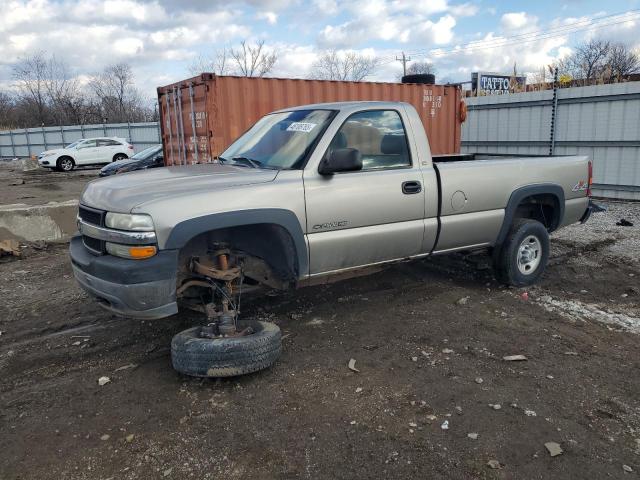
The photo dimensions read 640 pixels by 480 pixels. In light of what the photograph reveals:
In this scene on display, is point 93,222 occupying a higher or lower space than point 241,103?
lower

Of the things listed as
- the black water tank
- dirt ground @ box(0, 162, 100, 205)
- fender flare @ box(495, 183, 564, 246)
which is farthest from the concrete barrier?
the black water tank

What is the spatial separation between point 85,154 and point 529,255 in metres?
24.6

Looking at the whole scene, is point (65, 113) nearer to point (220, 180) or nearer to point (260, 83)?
point (260, 83)

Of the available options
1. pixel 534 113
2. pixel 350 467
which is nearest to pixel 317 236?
pixel 350 467

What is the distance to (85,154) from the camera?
25922 mm

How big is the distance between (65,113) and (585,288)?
58036 mm

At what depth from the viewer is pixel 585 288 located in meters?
5.84

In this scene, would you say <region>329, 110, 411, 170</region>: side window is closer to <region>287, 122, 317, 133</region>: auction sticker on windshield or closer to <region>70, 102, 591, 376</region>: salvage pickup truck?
<region>70, 102, 591, 376</region>: salvage pickup truck

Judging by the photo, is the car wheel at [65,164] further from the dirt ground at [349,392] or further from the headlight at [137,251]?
the headlight at [137,251]

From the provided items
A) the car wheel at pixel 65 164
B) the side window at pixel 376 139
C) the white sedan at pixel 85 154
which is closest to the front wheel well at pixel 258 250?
the side window at pixel 376 139

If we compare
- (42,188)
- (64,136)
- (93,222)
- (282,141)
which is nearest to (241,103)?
(282,141)

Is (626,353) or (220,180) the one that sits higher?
(220,180)

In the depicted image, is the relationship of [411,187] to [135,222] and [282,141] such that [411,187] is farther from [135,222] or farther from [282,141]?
[135,222]

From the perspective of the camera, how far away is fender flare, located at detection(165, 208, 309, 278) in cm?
357
